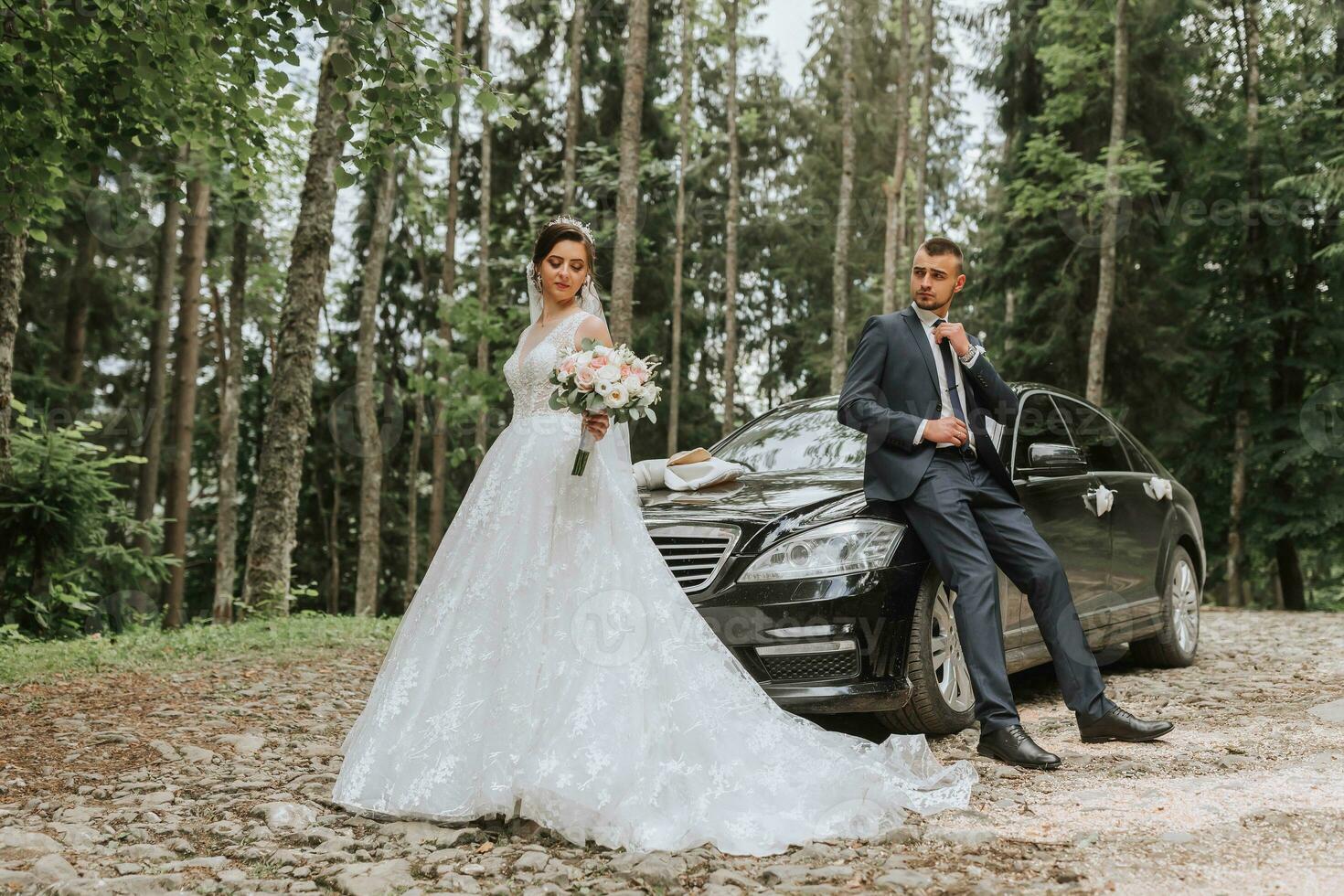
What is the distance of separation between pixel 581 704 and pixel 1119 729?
2.54 m

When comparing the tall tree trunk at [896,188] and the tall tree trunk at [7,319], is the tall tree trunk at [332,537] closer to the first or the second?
the tall tree trunk at [896,188]

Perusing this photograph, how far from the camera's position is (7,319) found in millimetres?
9797

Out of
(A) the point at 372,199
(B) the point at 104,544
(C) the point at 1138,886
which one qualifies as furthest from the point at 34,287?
(C) the point at 1138,886

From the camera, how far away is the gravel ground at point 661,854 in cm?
330

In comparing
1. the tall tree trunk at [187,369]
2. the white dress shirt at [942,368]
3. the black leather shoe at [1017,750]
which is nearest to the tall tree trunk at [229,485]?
the tall tree trunk at [187,369]

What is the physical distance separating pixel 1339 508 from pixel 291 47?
55.7 feet

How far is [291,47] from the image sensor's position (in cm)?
605

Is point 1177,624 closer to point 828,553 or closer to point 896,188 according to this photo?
point 828,553

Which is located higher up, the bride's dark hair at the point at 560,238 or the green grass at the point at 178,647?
the bride's dark hair at the point at 560,238

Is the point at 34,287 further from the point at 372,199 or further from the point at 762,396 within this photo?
the point at 762,396

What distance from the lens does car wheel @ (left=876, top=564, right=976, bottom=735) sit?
4.96m

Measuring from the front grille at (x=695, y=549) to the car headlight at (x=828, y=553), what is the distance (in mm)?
169

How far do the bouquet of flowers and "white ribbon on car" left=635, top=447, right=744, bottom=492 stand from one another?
140 cm

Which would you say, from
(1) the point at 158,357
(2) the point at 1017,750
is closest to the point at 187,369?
(1) the point at 158,357
